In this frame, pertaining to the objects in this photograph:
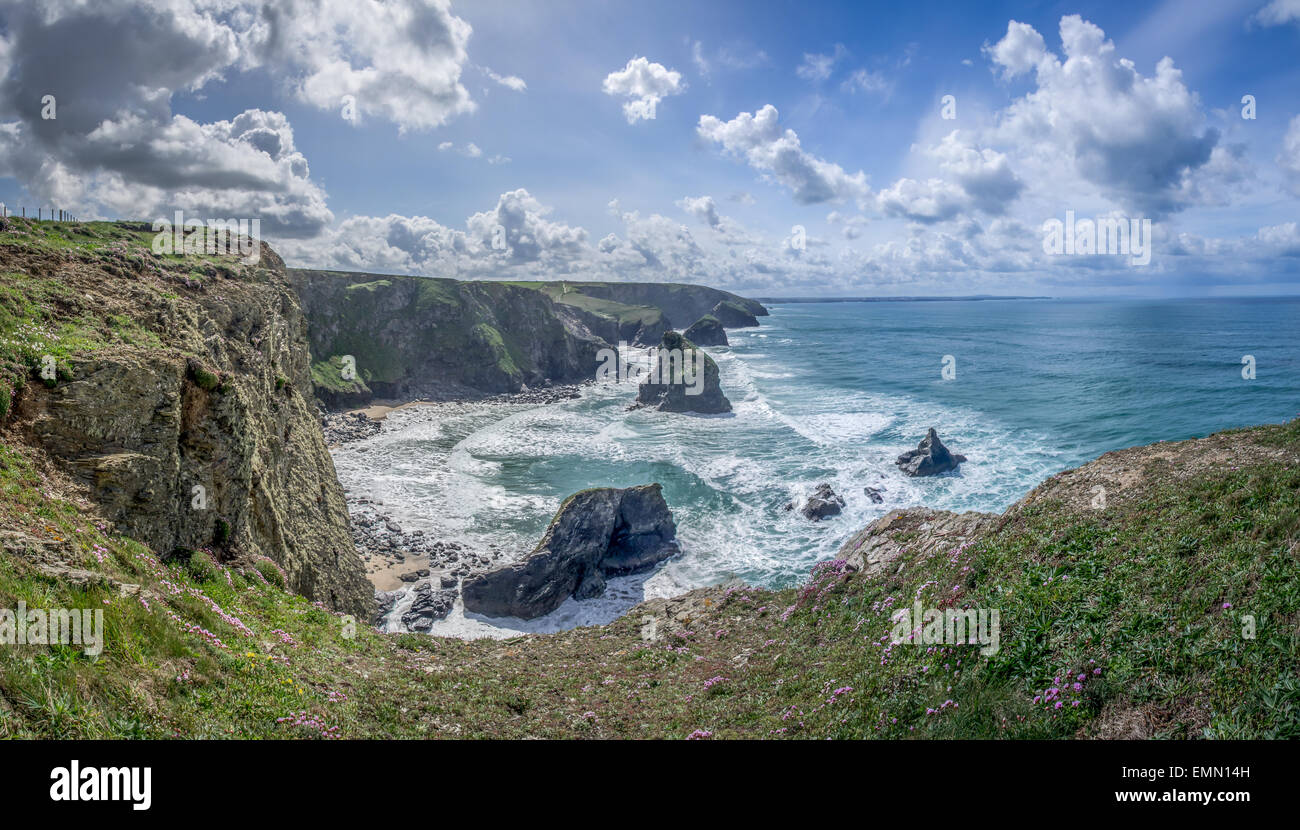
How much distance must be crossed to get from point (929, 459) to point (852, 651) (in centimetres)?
3745

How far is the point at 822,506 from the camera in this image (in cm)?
3953

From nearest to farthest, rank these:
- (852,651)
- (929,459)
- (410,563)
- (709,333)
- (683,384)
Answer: (852,651), (410,563), (929,459), (683,384), (709,333)

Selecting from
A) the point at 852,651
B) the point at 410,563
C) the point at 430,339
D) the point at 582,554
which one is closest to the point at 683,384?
the point at 582,554

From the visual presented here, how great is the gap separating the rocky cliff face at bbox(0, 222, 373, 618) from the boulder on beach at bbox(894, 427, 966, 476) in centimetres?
4156

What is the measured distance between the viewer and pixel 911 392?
80.4 metres

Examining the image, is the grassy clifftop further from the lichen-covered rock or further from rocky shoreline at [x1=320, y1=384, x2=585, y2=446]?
rocky shoreline at [x1=320, y1=384, x2=585, y2=446]

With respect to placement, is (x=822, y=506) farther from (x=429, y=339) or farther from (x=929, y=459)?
(x=429, y=339)

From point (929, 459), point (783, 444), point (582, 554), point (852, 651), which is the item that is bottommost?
point (582, 554)

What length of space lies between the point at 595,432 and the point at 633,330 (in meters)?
94.1

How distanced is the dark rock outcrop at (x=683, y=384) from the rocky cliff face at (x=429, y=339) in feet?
101

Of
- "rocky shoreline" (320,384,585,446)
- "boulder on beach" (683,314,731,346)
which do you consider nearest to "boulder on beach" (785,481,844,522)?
"rocky shoreline" (320,384,585,446)

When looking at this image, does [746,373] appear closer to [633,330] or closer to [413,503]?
[633,330]
